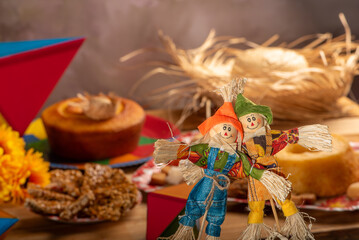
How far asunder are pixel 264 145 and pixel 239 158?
0.9 inches

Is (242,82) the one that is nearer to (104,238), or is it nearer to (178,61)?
(104,238)

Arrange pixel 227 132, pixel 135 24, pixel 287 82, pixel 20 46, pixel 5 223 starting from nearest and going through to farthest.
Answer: pixel 227 132 < pixel 5 223 < pixel 20 46 < pixel 287 82 < pixel 135 24

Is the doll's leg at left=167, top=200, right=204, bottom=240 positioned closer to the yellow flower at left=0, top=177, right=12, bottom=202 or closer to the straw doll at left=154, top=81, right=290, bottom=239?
the straw doll at left=154, top=81, right=290, bottom=239

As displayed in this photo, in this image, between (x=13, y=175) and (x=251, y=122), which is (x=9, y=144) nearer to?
(x=13, y=175)

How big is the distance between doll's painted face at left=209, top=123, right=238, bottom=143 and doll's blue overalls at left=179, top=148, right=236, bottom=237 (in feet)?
0.04

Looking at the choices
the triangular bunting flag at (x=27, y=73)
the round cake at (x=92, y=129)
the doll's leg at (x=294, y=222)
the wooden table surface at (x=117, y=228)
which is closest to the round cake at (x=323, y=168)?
the wooden table surface at (x=117, y=228)

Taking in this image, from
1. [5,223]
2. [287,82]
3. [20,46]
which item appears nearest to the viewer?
[5,223]

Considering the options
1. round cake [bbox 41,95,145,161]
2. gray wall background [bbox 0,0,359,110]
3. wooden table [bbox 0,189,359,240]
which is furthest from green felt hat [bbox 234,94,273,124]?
gray wall background [bbox 0,0,359,110]

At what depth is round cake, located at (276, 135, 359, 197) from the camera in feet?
1.90

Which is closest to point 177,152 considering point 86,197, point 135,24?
point 86,197

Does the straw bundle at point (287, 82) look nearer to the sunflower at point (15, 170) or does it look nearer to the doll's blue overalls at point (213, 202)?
the sunflower at point (15, 170)

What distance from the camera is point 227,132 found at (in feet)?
1.30

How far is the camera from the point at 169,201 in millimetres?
491

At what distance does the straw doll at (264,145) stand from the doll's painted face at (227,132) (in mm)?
11
